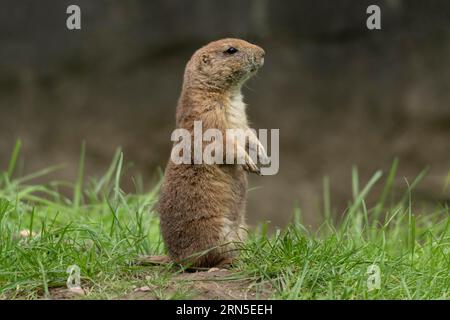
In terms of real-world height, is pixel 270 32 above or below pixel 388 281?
above

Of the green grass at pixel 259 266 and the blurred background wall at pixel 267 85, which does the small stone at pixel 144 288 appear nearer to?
the green grass at pixel 259 266

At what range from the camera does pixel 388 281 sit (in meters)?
3.97

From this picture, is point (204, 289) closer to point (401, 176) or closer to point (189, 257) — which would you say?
point (189, 257)

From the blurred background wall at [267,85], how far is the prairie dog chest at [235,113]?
365 centimetres

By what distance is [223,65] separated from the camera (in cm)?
470

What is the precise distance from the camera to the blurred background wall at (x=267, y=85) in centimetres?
844

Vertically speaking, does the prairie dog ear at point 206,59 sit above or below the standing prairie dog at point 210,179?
above

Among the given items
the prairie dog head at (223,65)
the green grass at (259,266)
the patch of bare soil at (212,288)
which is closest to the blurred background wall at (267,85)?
the prairie dog head at (223,65)

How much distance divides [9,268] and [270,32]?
197 inches

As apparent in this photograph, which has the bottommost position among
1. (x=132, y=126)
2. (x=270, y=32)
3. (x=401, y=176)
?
(x=401, y=176)

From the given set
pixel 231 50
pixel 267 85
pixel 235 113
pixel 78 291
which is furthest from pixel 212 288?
pixel 267 85

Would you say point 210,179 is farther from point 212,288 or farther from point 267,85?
point 267,85

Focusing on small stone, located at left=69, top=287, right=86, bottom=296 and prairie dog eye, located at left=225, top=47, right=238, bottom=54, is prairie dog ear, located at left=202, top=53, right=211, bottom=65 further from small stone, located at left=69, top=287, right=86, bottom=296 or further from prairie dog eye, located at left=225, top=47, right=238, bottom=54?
small stone, located at left=69, top=287, right=86, bottom=296
